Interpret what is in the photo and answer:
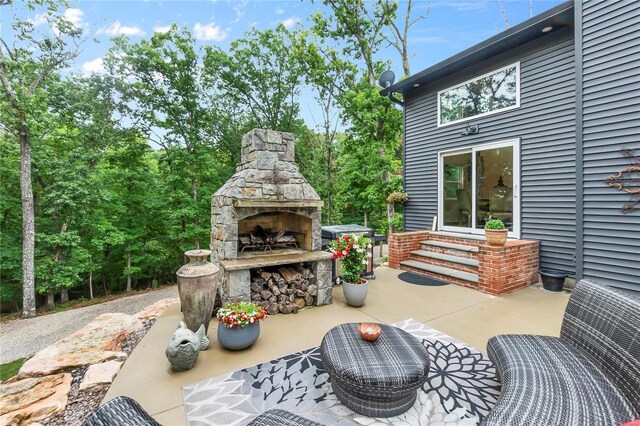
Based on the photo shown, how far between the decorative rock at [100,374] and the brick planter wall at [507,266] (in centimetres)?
487

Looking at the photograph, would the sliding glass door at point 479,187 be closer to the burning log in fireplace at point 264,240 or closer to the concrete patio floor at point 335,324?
the concrete patio floor at point 335,324

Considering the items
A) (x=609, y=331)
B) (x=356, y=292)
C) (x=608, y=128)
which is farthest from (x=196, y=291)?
(x=608, y=128)

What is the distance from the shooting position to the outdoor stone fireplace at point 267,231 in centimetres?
357

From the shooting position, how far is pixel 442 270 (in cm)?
506

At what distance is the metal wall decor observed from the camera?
344 centimetres

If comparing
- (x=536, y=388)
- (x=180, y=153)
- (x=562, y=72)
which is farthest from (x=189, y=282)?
(x=180, y=153)

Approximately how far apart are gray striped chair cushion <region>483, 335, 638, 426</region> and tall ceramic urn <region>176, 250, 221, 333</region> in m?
2.69

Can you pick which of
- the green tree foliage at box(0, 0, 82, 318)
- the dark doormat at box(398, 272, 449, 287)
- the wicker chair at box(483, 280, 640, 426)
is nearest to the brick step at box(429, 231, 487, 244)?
the dark doormat at box(398, 272, 449, 287)

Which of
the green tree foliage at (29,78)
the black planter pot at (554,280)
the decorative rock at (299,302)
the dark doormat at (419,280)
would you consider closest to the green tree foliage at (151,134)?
the green tree foliage at (29,78)

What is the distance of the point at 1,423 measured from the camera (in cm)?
179

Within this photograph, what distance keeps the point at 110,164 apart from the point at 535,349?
10.9 m

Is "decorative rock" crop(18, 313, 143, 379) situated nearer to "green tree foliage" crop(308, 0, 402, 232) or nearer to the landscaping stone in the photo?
the landscaping stone

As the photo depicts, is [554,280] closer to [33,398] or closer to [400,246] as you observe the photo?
[400,246]

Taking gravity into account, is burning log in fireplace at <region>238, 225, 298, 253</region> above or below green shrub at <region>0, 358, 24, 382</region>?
above
